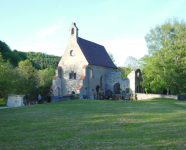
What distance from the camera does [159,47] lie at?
34.7 metres

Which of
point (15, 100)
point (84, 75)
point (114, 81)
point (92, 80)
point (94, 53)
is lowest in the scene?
point (15, 100)

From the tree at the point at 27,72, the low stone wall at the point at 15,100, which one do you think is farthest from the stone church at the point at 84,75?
the tree at the point at 27,72

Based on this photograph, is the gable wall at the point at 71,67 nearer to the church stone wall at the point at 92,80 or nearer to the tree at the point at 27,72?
the church stone wall at the point at 92,80

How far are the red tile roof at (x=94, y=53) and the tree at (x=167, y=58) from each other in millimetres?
10622

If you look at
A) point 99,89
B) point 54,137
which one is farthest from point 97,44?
point 54,137

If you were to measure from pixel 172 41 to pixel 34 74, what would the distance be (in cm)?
4078

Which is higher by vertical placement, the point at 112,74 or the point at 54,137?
the point at 112,74

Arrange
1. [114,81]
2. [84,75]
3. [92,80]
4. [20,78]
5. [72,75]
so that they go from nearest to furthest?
[84,75]
[92,80]
[72,75]
[20,78]
[114,81]

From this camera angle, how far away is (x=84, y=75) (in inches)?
1332

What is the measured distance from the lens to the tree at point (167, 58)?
30516mm

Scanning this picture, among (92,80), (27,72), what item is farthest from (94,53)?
(27,72)

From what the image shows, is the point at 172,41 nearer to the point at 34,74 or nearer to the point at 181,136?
the point at 181,136

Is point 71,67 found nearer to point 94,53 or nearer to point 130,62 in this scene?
point 94,53

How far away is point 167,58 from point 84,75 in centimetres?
1610
